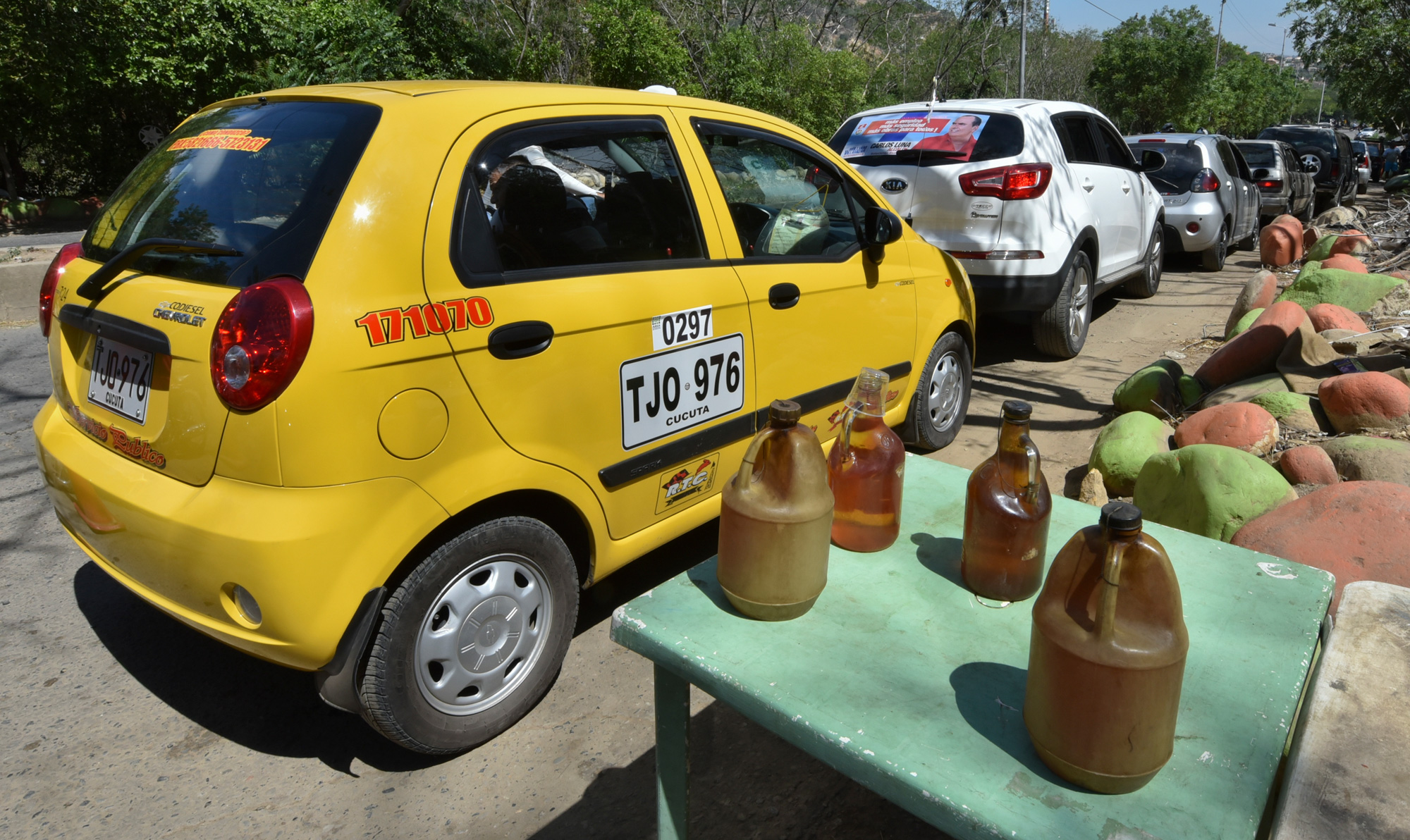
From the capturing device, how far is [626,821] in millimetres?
2359

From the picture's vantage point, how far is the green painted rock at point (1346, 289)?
591 cm

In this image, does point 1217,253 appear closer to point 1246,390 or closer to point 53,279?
point 1246,390

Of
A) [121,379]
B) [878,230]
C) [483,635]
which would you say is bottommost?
[483,635]

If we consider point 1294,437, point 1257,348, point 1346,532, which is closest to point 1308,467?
point 1294,437

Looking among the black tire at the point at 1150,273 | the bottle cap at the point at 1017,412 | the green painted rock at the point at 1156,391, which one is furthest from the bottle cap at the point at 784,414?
the black tire at the point at 1150,273

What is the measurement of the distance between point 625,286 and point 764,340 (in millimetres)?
675

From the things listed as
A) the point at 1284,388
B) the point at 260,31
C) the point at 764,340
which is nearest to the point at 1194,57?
the point at 260,31

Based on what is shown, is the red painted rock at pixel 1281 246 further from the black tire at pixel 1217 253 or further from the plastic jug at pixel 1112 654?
the plastic jug at pixel 1112 654

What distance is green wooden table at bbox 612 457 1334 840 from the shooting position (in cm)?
121

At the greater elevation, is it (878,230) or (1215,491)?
(878,230)

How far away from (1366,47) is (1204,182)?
63.0ft

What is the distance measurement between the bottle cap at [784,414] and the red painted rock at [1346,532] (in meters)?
1.94

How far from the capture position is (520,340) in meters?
2.37

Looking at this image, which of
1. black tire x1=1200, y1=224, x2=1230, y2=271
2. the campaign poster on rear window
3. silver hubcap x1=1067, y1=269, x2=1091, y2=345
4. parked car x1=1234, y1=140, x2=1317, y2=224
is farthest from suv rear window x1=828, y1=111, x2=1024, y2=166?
parked car x1=1234, y1=140, x2=1317, y2=224
